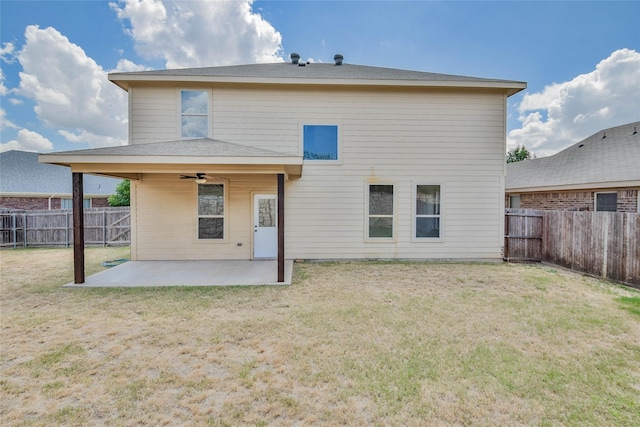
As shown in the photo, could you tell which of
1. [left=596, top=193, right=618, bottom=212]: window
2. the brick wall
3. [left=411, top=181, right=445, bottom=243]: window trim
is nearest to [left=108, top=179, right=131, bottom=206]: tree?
[left=411, top=181, right=445, bottom=243]: window trim

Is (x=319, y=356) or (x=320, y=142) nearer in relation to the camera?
(x=319, y=356)

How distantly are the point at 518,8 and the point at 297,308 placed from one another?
562 inches

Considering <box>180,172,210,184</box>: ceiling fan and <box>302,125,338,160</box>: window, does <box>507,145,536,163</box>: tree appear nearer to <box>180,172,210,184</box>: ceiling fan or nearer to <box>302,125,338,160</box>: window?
<box>302,125,338,160</box>: window

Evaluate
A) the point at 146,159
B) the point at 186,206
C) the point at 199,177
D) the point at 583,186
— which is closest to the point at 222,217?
the point at 186,206

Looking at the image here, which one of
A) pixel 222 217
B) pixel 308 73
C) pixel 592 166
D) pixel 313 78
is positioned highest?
pixel 308 73

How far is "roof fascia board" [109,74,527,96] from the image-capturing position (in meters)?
7.55

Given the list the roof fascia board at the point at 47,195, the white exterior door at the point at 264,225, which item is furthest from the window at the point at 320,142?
the roof fascia board at the point at 47,195

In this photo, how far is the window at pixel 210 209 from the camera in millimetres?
8156

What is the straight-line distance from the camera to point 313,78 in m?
7.73

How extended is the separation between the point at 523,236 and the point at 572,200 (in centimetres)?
418

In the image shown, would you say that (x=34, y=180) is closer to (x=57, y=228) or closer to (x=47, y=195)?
(x=47, y=195)

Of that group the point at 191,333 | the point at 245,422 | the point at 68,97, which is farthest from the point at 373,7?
the point at 68,97

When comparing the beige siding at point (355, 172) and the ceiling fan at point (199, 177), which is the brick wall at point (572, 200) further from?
the ceiling fan at point (199, 177)

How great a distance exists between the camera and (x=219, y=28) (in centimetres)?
1065
